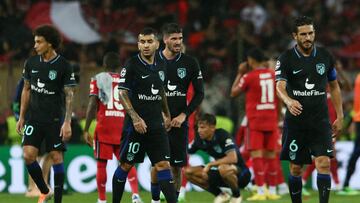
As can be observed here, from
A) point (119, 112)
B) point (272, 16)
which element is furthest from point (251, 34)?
point (119, 112)

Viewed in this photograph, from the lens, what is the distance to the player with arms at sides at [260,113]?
1620 centimetres

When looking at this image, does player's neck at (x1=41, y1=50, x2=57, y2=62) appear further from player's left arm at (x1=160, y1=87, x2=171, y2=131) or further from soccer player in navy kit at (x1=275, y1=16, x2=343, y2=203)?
soccer player in navy kit at (x1=275, y1=16, x2=343, y2=203)

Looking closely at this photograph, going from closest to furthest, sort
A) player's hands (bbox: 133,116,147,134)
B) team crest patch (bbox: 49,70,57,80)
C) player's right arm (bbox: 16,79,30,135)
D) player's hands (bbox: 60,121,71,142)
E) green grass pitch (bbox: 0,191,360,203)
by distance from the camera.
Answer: player's hands (bbox: 133,116,147,134), player's hands (bbox: 60,121,71,142), team crest patch (bbox: 49,70,57,80), player's right arm (bbox: 16,79,30,135), green grass pitch (bbox: 0,191,360,203)

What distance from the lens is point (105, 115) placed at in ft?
47.1

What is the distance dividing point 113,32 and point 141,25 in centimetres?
95

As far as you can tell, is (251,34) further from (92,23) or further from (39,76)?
(39,76)

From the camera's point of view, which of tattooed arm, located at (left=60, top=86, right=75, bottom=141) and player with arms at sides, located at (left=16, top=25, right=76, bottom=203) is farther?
player with arms at sides, located at (left=16, top=25, right=76, bottom=203)

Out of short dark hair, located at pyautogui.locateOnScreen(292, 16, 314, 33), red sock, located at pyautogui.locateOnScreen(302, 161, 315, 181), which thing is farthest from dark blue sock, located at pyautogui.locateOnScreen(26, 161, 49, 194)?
red sock, located at pyautogui.locateOnScreen(302, 161, 315, 181)

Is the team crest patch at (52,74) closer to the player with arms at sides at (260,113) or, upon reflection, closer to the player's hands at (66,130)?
the player's hands at (66,130)

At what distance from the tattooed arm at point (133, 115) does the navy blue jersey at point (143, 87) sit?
0.09 m

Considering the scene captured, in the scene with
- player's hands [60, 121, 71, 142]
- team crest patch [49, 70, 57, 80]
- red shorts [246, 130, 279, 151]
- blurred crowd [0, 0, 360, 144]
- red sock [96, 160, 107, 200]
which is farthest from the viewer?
blurred crowd [0, 0, 360, 144]

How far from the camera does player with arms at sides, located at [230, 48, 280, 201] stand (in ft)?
53.2

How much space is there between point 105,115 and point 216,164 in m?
1.73

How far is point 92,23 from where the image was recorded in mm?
23141
